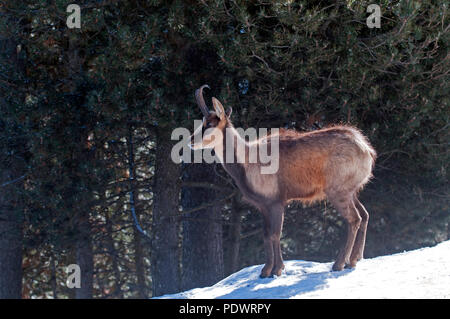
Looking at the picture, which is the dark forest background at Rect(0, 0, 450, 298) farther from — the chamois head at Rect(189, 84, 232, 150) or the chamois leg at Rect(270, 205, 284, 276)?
the chamois leg at Rect(270, 205, 284, 276)

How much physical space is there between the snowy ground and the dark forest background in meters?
2.81

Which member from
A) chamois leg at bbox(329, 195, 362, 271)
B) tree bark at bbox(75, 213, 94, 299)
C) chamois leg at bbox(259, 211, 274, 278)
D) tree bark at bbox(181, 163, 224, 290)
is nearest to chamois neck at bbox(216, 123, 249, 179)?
chamois leg at bbox(259, 211, 274, 278)

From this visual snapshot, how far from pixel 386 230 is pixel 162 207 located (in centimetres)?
693

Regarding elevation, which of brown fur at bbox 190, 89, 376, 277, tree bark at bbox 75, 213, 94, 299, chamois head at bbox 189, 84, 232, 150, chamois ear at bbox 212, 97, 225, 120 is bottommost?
tree bark at bbox 75, 213, 94, 299

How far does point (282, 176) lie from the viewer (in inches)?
330

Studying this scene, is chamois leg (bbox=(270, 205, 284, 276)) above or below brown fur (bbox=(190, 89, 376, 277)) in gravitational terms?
below

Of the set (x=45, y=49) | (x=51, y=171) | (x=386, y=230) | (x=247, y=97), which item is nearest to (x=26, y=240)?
(x=51, y=171)

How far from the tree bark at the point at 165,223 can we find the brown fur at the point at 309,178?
326 centimetres

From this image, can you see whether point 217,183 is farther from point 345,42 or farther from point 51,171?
point 345,42

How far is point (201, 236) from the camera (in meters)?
12.0

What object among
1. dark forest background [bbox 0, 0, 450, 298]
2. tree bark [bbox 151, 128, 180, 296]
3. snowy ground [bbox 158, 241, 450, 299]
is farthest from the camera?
tree bark [bbox 151, 128, 180, 296]

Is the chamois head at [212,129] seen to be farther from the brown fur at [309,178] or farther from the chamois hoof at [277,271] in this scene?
the chamois hoof at [277,271]

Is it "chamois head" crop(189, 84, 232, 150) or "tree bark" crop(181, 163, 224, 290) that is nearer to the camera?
"chamois head" crop(189, 84, 232, 150)

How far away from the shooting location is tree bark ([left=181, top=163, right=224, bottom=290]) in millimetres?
11734
